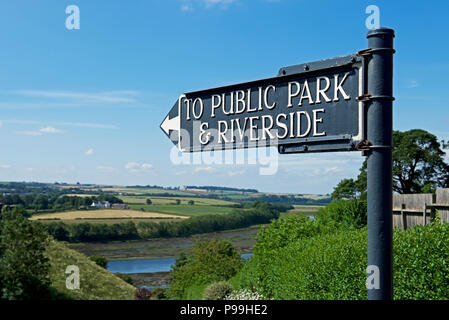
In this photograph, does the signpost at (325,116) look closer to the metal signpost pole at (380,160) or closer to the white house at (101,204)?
the metal signpost pole at (380,160)

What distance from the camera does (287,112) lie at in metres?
2.79

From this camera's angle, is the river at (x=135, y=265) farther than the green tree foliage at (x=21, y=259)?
Yes

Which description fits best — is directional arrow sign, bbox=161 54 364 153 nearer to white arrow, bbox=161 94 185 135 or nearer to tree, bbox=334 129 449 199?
white arrow, bbox=161 94 185 135

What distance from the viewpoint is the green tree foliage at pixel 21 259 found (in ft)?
55.2

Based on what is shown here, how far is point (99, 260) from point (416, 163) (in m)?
25.0

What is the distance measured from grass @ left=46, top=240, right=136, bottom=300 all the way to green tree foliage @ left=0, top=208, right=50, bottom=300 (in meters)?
4.92

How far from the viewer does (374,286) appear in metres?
2.33

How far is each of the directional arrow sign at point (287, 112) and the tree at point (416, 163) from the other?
94.7ft

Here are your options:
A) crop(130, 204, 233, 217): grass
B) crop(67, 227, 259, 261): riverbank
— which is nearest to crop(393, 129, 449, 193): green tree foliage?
crop(67, 227, 259, 261): riverbank

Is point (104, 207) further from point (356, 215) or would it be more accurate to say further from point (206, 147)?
point (206, 147)

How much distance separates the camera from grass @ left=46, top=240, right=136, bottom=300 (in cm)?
2456

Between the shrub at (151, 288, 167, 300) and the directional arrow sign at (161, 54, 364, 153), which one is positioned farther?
the shrub at (151, 288, 167, 300)

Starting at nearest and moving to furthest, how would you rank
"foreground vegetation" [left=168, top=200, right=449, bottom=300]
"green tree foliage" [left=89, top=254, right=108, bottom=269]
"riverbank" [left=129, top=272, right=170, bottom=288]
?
1. "foreground vegetation" [left=168, top=200, right=449, bottom=300]
2. "riverbank" [left=129, top=272, right=170, bottom=288]
3. "green tree foliage" [left=89, top=254, right=108, bottom=269]

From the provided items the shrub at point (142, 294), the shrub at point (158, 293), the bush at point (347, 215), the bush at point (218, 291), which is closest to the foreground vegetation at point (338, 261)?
the bush at point (347, 215)
